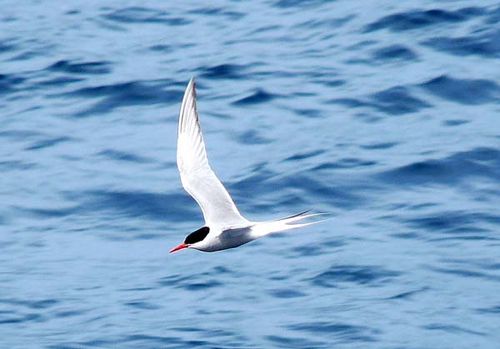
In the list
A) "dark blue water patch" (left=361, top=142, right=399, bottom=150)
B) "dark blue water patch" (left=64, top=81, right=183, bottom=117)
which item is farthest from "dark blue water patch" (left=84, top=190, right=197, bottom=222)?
"dark blue water patch" (left=64, top=81, right=183, bottom=117)

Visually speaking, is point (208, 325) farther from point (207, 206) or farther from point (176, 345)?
point (207, 206)

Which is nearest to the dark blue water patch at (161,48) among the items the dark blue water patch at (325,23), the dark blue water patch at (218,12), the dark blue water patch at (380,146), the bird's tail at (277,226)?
the dark blue water patch at (218,12)

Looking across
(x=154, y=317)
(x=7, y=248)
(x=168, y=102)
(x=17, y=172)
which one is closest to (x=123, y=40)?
(x=168, y=102)

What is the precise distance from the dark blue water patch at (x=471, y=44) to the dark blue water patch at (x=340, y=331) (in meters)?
5.63

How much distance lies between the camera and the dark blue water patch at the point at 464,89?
15.7 m

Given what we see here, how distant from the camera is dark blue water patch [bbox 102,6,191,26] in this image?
18.7 metres

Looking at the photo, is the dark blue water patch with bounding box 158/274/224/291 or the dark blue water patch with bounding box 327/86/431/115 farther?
the dark blue water patch with bounding box 327/86/431/115

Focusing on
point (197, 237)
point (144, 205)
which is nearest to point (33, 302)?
point (144, 205)

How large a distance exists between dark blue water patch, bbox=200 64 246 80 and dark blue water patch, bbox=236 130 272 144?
153cm

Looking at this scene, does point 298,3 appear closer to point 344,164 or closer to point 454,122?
point 454,122

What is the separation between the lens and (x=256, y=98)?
15938mm

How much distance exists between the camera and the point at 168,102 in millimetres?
16266

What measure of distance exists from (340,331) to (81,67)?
6523 millimetres

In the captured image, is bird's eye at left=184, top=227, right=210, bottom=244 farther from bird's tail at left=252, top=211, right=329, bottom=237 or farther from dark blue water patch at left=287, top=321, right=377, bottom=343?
dark blue water patch at left=287, top=321, right=377, bottom=343
